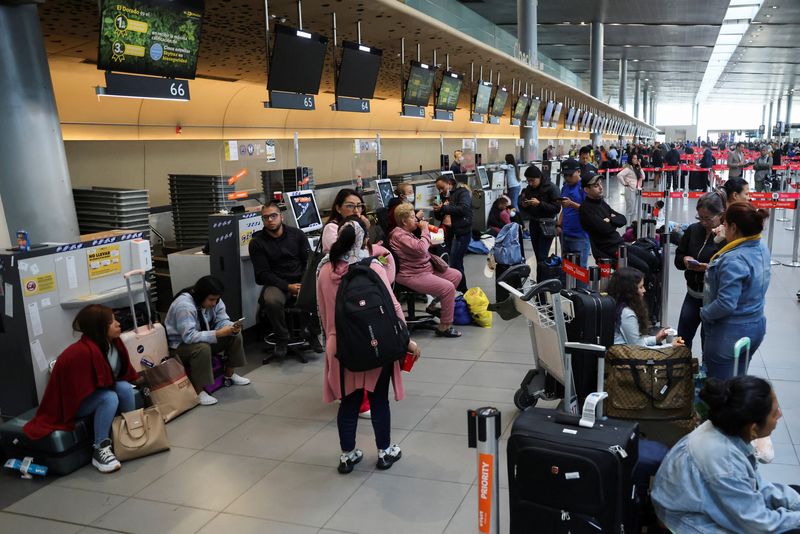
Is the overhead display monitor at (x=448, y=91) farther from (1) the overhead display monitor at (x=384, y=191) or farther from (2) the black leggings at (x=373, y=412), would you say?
(2) the black leggings at (x=373, y=412)

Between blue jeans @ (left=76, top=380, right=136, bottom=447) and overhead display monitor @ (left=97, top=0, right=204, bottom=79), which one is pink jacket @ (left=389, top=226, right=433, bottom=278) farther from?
blue jeans @ (left=76, top=380, right=136, bottom=447)

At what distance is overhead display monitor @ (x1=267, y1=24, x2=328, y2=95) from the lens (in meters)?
6.42

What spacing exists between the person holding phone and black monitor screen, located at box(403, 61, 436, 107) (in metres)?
5.20

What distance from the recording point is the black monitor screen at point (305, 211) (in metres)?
7.60

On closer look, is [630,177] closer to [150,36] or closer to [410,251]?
[410,251]

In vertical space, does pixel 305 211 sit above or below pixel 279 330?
above

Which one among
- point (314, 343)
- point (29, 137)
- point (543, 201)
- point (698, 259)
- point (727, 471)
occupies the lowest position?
point (314, 343)

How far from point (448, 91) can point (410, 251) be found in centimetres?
510

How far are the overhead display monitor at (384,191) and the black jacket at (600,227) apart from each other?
421 centimetres

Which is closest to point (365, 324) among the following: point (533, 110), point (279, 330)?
point (279, 330)

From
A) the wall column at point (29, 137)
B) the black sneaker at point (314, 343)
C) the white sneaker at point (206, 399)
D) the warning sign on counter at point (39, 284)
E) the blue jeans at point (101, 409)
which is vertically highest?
the wall column at point (29, 137)

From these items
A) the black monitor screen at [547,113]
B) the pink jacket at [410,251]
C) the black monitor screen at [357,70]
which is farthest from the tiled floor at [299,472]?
the black monitor screen at [547,113]

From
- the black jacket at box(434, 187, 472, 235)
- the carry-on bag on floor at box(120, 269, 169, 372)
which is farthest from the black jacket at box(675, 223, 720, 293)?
the carry-on bag on floor at box(120, 269, 169, 372)

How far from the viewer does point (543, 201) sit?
8.28 m
